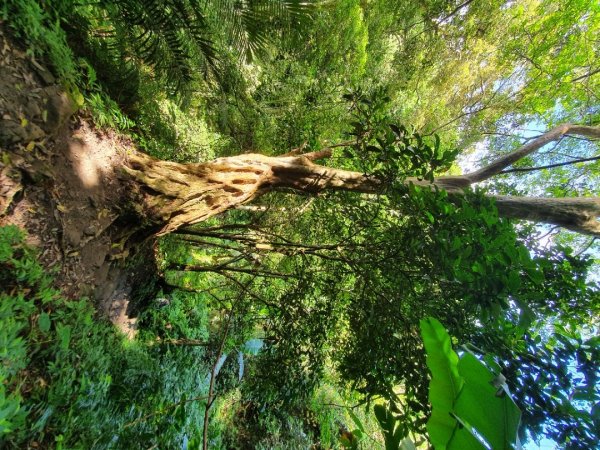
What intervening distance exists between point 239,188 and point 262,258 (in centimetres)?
209

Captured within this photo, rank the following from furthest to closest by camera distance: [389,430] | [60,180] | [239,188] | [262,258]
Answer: [262,258] < [239,188] < [60,180] < [389,430]

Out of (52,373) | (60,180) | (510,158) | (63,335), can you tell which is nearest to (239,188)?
(60,180)

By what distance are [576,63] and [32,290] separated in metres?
10.2

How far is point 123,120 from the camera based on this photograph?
3.12 metres

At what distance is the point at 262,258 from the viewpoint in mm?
5043

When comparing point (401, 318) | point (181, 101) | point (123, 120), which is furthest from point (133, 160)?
point (401, 318)

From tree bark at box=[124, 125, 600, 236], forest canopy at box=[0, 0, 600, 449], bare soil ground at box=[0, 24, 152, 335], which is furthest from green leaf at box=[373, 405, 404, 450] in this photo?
bare soil ground at box=[0, 24, 152, 335]

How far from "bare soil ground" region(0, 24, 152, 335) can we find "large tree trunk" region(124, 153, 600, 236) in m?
0.26

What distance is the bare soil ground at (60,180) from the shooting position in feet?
6.32

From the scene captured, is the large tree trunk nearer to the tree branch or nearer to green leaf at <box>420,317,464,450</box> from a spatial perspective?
the tree branch

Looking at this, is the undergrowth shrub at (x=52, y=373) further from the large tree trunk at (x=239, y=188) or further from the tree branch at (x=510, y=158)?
the tree branch at (x=510, y=158)

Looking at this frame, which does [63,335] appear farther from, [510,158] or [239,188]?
[510,158]

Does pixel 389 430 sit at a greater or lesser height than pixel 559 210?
lesser

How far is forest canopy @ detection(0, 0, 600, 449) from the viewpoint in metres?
1.80
